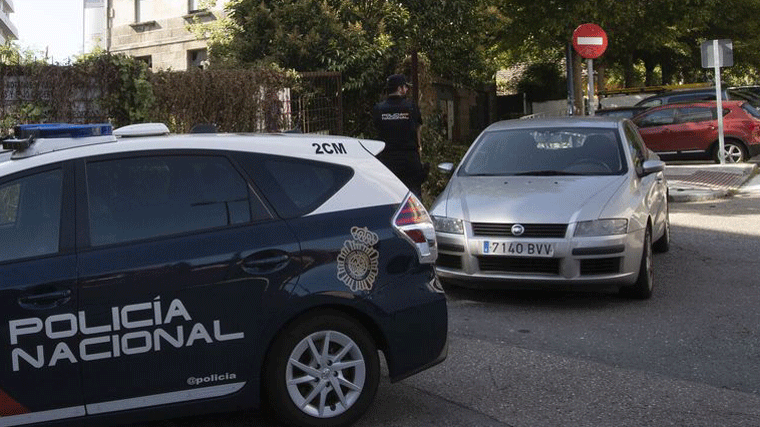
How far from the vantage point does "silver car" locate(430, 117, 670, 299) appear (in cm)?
762

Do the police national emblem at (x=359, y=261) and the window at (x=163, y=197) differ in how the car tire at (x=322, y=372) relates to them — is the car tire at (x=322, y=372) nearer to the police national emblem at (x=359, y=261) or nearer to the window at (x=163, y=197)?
the police national emblem at (x=359, y=261)

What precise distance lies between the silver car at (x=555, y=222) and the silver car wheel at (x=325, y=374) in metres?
3.17

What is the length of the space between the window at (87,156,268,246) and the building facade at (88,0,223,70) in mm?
26281

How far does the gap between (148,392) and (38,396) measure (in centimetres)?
47

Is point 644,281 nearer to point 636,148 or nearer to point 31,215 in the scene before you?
point 636,148

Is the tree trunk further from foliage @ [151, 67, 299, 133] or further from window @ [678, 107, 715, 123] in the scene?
foliage @ [151, 67, 299, 133]

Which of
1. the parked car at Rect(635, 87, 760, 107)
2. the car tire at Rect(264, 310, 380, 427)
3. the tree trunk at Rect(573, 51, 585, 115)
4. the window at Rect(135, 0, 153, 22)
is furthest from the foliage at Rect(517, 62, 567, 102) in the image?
the car tire at Rect(264, 310, 380, 427)

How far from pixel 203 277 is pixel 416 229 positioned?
3.75ft

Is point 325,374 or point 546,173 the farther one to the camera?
point 546,173

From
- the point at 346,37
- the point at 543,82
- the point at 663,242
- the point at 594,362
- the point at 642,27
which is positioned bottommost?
the point at 594,362

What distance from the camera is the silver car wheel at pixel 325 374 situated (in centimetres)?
464

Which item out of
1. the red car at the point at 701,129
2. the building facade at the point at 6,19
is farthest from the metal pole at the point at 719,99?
the building facade at the point at 6,19

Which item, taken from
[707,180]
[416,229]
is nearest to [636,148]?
[416,229]

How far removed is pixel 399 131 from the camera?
9734mm
